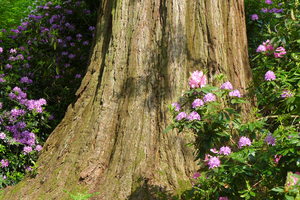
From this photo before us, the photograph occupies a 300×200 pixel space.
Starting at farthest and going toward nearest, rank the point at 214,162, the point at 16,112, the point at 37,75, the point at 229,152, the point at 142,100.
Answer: the point at 37,75, the point at 16,112, the point at 142,100, the point at 229,152, the point at 214,162

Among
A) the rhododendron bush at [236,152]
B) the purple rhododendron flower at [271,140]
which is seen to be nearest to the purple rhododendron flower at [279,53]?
the rhododendron bush at [236,152]

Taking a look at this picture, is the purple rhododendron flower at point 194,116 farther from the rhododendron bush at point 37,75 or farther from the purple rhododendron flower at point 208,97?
the rhododendron bush at point 37,75

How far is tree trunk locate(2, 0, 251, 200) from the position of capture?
3639 millimetres

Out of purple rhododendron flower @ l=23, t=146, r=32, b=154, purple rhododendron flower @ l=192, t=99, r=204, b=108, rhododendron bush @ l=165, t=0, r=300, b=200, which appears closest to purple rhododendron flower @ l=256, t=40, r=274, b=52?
rhododendron bush @ l=165, t=0, r=300, b=200

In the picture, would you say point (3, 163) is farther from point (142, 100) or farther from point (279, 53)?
point (279, 53)

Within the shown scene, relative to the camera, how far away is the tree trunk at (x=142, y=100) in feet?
11.9

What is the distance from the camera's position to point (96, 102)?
4172 millimetres

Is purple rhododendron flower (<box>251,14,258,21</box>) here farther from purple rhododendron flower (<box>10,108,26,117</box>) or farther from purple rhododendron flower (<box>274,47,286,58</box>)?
purple rhododendron flower (<box>10,108,26,117</box>)

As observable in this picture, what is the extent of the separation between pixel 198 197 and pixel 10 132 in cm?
309

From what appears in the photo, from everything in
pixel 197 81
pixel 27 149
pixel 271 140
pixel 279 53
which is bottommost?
pixel 271 140

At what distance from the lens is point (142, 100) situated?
3855 millimetres

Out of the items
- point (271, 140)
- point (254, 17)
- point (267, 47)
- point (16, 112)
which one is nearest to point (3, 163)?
point (16, 112)

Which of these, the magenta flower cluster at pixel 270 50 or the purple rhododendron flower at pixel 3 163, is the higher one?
the magenta flower cluster at pixel 270 50

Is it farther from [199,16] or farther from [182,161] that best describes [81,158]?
[199,16]
